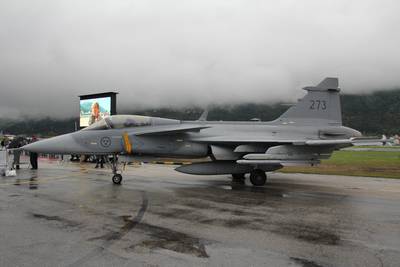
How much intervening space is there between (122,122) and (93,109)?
64.1ft

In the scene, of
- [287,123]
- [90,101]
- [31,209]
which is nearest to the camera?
[31,209]

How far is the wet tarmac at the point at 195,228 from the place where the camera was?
409 centimetres

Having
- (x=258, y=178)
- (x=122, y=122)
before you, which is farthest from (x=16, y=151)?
(x=258, y=178)

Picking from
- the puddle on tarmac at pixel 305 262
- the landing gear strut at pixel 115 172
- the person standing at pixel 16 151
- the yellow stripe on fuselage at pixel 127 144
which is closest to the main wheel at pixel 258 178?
the yellow stripe on fuselage at pixel 127 144

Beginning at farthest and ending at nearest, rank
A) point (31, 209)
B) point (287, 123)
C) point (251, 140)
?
point (287, 123) → point (251, 140) → point (31, 209)

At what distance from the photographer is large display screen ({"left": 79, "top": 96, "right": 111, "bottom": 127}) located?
28514 mm

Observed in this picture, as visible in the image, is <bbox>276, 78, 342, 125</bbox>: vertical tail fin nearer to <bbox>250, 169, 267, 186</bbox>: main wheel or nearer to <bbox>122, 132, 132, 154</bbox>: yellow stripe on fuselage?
<bbox>250, 169, 267, 186</bbox>: main wheel

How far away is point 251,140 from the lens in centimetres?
1137

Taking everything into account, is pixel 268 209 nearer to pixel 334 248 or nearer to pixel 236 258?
pixel 334 248

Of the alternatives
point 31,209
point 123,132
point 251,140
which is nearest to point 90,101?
point 123,132

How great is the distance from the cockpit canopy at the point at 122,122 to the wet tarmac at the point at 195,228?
2654 mm

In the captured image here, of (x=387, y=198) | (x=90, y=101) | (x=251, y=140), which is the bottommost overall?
(x=387, y=198)

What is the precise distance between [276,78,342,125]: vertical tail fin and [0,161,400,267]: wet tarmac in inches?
163

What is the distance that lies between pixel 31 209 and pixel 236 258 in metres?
4.92
